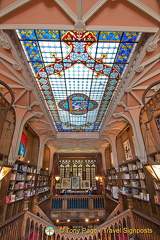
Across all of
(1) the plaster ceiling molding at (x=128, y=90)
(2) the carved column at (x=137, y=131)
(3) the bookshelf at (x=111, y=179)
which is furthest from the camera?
(3) the bookshelf at (x=111, y=179)

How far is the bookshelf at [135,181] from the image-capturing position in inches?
254

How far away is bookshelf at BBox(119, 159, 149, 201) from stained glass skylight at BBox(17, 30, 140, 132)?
3.63 metres

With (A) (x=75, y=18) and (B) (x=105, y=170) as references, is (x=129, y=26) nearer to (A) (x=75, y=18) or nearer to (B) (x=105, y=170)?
(A) (x=75, y=18)

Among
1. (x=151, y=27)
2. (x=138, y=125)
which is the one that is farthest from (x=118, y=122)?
(x=151, y=27)

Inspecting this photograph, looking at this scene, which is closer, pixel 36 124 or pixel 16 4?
pixel 16 4

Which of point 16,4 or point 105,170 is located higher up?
point 16,4

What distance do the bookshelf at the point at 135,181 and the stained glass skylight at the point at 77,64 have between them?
3626 mm

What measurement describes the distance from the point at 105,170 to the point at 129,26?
1254 centimetres

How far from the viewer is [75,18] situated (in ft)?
9.74

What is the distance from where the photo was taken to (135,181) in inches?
297

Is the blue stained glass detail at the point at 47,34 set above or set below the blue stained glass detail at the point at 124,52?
below

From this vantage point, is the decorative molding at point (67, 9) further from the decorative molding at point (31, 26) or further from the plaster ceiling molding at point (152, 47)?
the plaster ceiling molding at point (152, 47)

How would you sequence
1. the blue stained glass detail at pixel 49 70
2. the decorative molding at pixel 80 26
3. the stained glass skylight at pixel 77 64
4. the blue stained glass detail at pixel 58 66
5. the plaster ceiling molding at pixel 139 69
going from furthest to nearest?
the blue stained glass detail at pixel 49 70, the blue stained glass detail at pixel 58 66, the plaster ceiling molding at pixel 139 69, the stained glass skylight at pixel 77 64, the decorative molding at pixel 80 26

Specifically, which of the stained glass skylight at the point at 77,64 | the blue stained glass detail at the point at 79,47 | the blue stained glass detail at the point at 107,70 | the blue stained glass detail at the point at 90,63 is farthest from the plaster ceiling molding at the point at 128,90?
the blue stained glass detail at the point at 79,47
